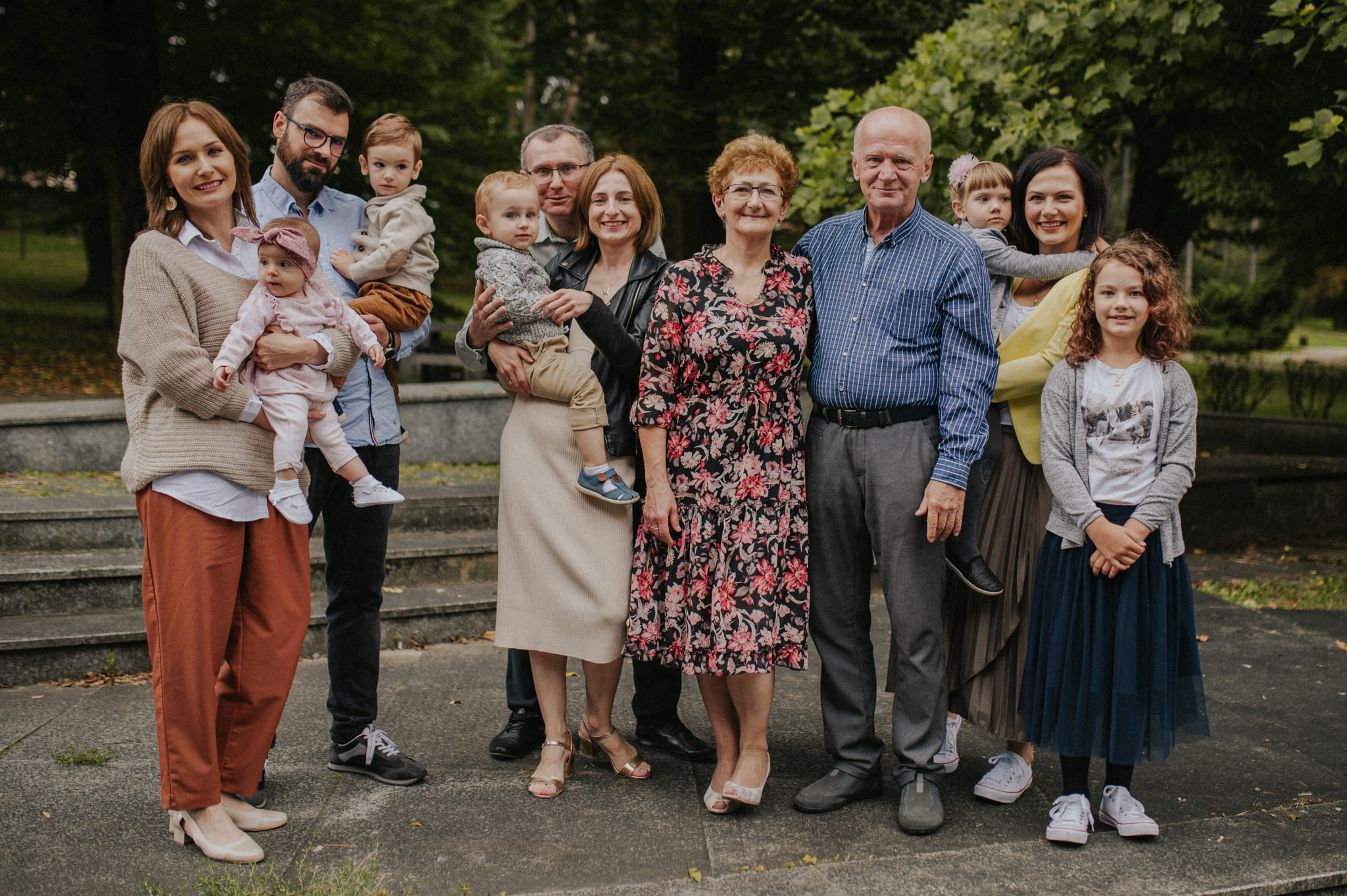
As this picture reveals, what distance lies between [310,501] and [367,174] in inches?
47.0

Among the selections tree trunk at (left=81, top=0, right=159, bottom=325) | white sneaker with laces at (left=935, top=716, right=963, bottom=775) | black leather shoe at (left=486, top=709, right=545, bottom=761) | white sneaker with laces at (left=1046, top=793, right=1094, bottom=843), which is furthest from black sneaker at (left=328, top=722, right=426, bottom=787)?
tree trunk at (left=81, top=0, right=159, bottom=325)

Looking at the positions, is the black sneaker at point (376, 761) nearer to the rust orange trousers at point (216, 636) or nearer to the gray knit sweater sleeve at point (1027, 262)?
the rust orange trousers at point (216, 636)

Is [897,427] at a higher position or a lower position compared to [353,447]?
higher

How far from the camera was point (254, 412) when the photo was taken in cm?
299

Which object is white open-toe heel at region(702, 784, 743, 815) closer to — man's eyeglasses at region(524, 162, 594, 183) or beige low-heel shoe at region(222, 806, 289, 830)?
beige low-heel shoe at region(222, 806, 289, 830)

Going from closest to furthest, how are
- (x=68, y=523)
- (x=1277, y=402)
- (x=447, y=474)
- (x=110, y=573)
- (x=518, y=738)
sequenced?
(x=518, y=738) → (x=110, y=573) → (x=68, y=523) → (x=447, y=474) → (x=1277, y=402)

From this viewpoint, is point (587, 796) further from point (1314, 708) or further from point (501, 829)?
point (1314, 708)

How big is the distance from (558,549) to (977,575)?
141 cm

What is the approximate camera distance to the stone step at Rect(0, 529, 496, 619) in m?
4.83

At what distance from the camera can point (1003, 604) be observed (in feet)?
11.4

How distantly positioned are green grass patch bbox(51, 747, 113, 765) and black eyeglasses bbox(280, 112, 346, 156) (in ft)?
7.60

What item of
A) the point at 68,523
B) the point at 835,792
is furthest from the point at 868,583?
the point at 68,523

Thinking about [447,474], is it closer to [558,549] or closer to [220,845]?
[558,549]

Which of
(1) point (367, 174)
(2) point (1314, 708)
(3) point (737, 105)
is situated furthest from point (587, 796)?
(3) point (737, 105)
